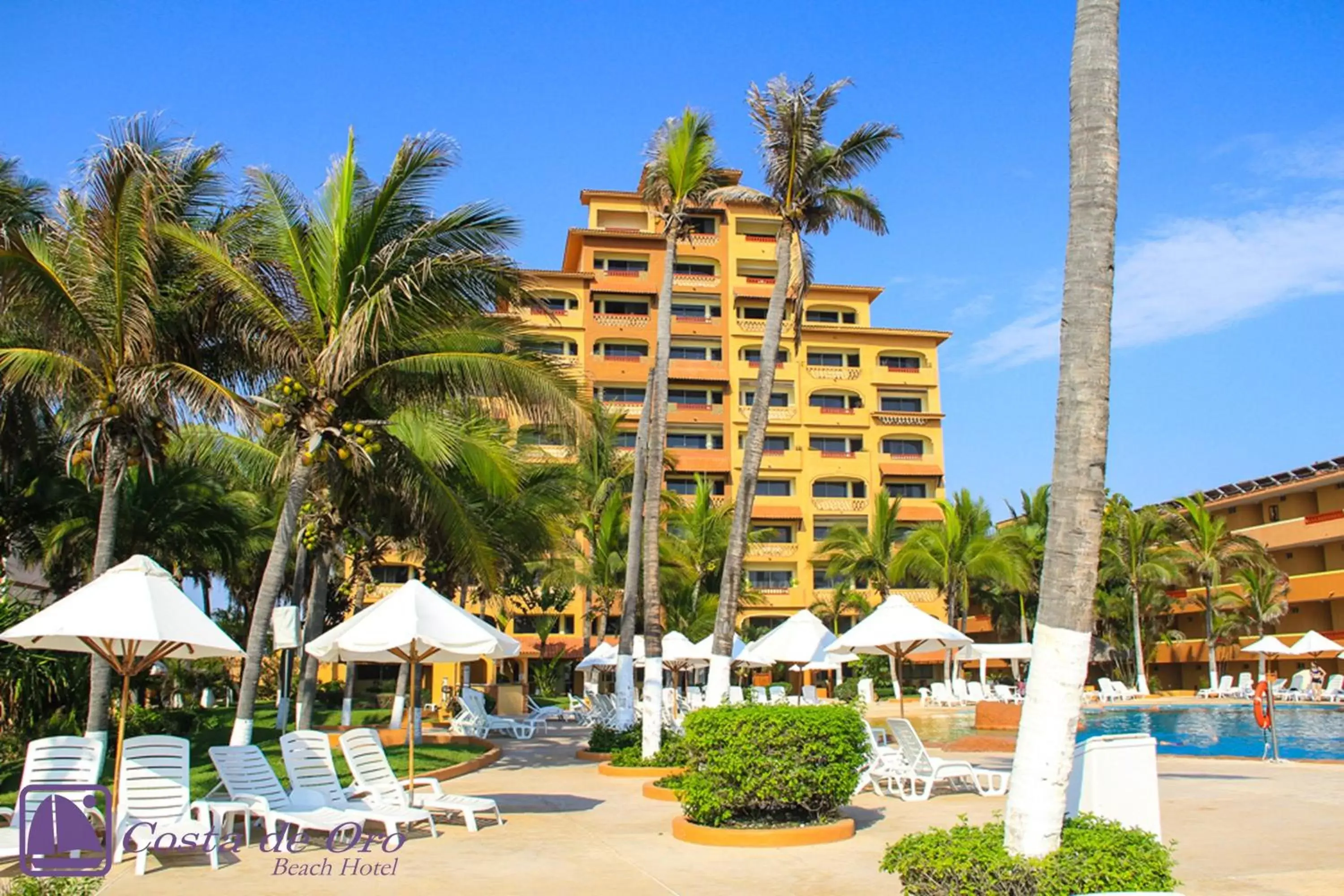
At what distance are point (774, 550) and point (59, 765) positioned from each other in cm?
4856

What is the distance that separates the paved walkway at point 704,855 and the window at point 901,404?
153 feet

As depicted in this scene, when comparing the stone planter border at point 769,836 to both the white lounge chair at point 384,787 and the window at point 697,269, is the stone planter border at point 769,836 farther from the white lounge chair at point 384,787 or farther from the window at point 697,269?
the window at point 697,269

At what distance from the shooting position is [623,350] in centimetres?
5694

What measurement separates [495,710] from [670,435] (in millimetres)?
26570

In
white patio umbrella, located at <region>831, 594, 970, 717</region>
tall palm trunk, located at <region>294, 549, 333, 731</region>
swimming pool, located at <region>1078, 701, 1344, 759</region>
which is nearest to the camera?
white patio umbrella, located at <region>831, 594, 970, 717</region>

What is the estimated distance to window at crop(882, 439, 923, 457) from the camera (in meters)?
59.5

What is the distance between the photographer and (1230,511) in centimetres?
5322

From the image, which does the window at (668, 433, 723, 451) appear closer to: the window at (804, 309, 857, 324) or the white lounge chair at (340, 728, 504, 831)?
the window at (804, 309, 857, 324)

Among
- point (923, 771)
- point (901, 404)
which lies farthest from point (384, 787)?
point (901, 404)

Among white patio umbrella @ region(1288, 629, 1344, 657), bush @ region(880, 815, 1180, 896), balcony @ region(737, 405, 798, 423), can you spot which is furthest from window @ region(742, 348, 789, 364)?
bush @ region(880, 815, 1180, 896)

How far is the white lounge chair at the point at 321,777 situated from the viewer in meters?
A: 10.4

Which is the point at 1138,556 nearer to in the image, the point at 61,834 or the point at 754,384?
the point at 754,384

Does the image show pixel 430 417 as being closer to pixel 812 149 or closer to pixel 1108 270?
pixel 812 149

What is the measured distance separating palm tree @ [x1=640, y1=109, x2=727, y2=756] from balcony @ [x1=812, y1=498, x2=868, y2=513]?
39.9 meters
